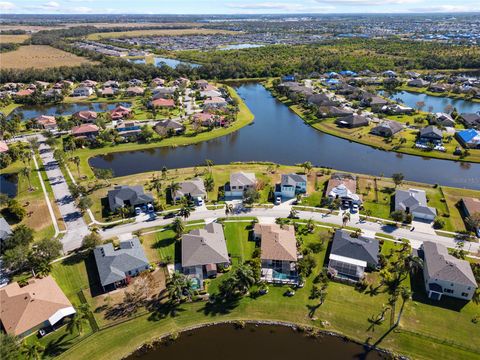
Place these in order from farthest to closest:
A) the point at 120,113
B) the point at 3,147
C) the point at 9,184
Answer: the point at 120,113
the point at 3,147
the point at 9,184

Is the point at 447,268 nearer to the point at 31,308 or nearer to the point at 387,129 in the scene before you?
the point at 31,308

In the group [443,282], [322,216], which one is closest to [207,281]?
[322,216]

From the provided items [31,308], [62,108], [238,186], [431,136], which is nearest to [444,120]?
[431,136]

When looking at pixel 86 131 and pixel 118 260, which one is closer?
pixel 118 260

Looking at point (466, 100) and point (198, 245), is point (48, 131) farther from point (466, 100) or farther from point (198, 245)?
point (466, 100)

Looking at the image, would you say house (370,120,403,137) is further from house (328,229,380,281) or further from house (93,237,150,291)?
house (93,237,150,291)

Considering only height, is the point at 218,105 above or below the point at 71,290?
above

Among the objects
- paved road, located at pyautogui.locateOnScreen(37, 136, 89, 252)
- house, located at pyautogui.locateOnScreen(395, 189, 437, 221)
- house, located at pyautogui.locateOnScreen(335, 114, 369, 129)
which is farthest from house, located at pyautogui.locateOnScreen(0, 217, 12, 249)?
house, located at pyautogui.locateOnScreen(335, 114, 369, 129)
